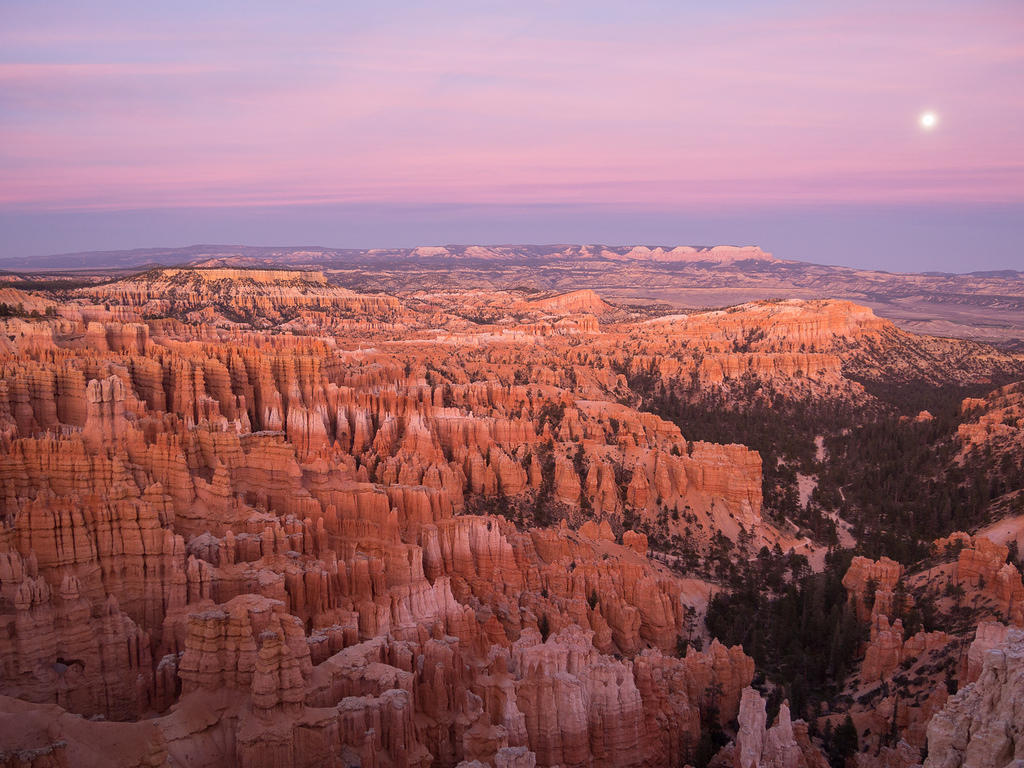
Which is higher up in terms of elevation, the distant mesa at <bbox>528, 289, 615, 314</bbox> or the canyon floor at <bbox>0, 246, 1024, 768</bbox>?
the distant mesa at <bbox>528, 289, 615, 314</bbox>

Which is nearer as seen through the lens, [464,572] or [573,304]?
[464,572]

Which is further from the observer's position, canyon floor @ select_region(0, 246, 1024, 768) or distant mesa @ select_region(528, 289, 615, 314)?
distant mesa @ select_region(528, 289, 615, 314)

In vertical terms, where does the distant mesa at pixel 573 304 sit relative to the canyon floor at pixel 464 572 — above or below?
above

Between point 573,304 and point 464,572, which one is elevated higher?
point 573,304

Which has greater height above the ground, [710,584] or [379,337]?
[379,337]

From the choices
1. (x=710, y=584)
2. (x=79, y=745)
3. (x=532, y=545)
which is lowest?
(x=710, y=584)

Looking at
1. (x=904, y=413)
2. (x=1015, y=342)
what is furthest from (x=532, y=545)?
(x=1015, y=342)

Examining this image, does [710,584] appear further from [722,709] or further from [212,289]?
[212,289]

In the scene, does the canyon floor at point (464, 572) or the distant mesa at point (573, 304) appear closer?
the canyon floor at point (464, 572)
